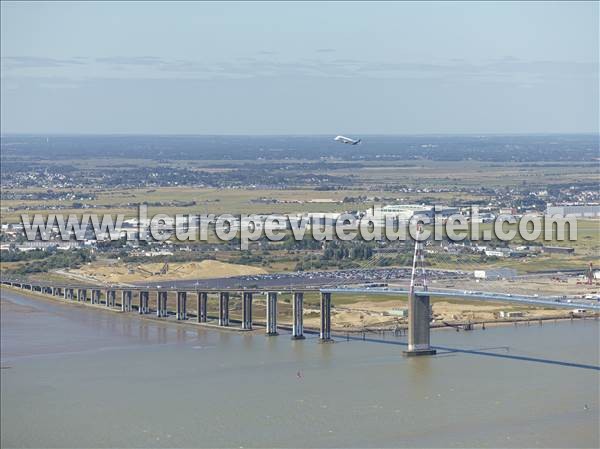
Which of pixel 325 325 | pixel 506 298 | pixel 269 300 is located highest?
pixel 506 298

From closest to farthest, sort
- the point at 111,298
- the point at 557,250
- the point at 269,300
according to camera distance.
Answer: the point at 269,300 < the point at 111,298 < the point at 557,250

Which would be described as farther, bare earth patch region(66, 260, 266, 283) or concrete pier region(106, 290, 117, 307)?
bare earth patch region(66, 260, 266, 283)

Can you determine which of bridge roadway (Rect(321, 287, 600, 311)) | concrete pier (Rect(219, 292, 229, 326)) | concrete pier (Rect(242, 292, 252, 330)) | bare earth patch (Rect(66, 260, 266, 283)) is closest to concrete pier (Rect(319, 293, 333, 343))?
bridge roadway (Rect(321, 287, 600, 311))

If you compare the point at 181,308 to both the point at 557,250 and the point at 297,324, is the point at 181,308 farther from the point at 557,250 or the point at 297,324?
the point at 557,250

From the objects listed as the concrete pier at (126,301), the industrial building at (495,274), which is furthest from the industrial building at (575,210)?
the concrete pier at (126,301)

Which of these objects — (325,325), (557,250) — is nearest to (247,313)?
(325,325)

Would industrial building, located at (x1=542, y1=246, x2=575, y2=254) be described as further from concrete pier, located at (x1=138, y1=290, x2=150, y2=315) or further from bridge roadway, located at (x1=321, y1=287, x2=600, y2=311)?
bridge roadway, located at (x1=321, y1=287, x2=600, y2=311)

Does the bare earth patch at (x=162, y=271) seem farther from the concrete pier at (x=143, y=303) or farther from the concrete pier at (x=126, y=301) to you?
the concrete pier at (x=143, y=303)
